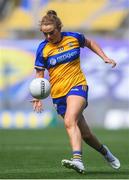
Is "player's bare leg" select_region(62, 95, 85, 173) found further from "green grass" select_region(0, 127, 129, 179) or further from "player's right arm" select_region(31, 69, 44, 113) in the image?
"player's right arm" select_region(31, 69, 44, 113)

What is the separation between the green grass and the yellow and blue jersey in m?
1.30

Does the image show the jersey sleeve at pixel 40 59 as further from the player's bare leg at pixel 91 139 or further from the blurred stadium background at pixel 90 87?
the blurred stadium background at pixel 90 87

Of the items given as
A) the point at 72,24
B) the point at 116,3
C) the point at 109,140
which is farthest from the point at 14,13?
the point at 109,140

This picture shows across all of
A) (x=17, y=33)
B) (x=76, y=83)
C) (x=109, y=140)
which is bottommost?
(x=109, y=140)

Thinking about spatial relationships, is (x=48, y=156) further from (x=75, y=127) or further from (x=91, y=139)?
(x=75, y=127)

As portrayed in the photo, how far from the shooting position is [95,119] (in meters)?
30.4

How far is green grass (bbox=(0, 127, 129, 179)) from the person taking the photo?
11.8 metres

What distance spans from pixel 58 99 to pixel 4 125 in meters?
17.6

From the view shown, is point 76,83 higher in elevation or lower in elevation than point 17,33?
lower

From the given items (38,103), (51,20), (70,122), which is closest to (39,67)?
(38,103)

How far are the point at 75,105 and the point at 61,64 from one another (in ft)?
2.19

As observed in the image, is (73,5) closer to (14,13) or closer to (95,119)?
(14,13)

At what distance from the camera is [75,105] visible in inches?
468

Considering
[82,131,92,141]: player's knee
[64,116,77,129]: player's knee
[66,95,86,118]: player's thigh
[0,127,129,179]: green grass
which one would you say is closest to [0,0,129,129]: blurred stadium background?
[0,127,129,179]: green grass
